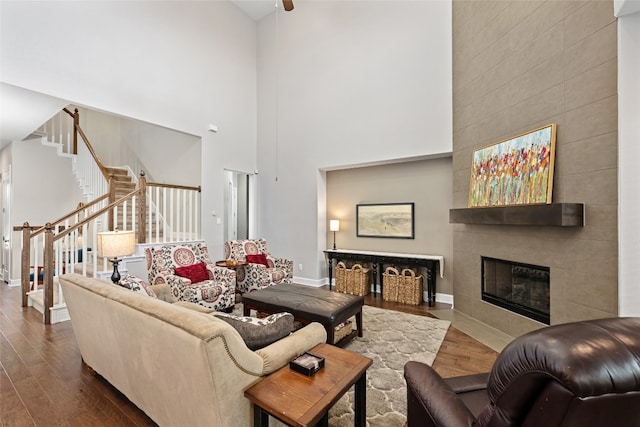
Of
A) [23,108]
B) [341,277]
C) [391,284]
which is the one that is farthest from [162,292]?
[23,108]

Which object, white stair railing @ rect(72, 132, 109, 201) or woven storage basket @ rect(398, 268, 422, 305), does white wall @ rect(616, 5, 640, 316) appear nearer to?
woven storage basket @ rect(398, 268, 422, 305)

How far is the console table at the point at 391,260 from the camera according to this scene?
4.58 m

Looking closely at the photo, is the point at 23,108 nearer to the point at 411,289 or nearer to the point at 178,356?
the point at 178,356

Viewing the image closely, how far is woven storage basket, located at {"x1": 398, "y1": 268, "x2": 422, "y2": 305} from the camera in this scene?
179 inches

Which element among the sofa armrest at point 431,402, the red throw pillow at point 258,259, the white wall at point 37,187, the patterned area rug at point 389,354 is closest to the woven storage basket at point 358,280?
the patterned area rug at point 389,354

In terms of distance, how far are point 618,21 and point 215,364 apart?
370 centimetres

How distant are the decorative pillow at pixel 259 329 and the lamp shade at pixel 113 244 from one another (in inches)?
68.9

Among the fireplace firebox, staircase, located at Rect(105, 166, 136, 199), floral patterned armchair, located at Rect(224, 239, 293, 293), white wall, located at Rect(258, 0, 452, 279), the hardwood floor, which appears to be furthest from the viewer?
staircase, located at Rect(105, 166, 136, 199)

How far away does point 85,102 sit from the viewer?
4.20m

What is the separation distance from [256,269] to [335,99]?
3.57 meters

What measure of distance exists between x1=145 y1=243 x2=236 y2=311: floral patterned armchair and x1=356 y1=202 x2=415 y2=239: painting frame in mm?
2653

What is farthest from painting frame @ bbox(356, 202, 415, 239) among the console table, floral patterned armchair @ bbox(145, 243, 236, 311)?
floral patterned armchair @ bbox(145, 243, 236, 311)

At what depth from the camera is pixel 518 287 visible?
3328 mm

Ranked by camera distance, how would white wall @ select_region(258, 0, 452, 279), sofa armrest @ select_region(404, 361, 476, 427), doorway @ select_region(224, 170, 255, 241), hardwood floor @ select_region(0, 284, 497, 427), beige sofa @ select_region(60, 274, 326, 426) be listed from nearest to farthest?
1. sofa armrest @ select_region(404, 361, 476, 427)
2. beige sofa @ select_region(60, 274, 326, 426)
3. hardwood floor @ select_region(0, 284, 497, 427)
4. white wall @ select_region(258, 0, 452, 279)
5. doorway @ select_region(224, 170, 255, 241)
